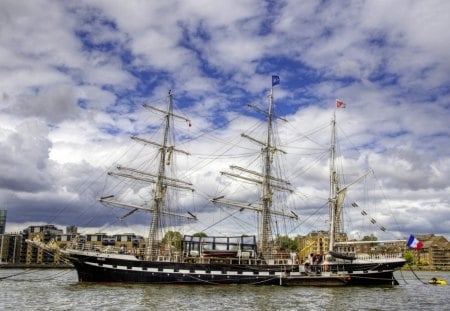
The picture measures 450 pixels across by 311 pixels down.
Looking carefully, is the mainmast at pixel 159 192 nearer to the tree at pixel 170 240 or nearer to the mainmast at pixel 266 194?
the tree at pixel 170 240

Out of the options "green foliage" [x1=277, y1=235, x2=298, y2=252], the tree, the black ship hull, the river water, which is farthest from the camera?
"green foliage" [x1=277, y1=235, x2=298, y2=252]

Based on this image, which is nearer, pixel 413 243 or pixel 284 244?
pixel 413 243

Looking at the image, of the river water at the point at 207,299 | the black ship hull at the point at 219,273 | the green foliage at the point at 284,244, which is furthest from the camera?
the green foliage at the point at 284,244

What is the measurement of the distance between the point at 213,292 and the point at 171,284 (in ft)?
30.3

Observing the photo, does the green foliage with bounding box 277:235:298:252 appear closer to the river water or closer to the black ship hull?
the black ship hull

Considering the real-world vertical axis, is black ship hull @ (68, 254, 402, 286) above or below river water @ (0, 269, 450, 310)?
above

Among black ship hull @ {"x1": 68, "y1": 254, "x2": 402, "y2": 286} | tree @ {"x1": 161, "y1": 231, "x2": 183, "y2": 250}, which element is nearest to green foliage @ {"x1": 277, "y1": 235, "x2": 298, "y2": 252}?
black ship hull @ {"x1": 68, "y1": 254, "x2": 402, "y2": 286}

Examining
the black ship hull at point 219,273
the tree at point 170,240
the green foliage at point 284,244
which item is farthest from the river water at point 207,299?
the green foliage at point 284,244

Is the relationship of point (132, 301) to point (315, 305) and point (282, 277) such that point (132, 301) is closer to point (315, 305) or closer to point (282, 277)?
point (315, 305)

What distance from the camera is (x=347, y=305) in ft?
133

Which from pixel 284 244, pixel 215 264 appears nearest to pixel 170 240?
pixel 215 264

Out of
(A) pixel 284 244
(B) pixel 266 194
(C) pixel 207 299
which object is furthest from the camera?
(A) pixel 284 244

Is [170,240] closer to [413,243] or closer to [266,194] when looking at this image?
[266,194]

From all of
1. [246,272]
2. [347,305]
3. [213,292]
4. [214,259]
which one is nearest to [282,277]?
[246,272]
